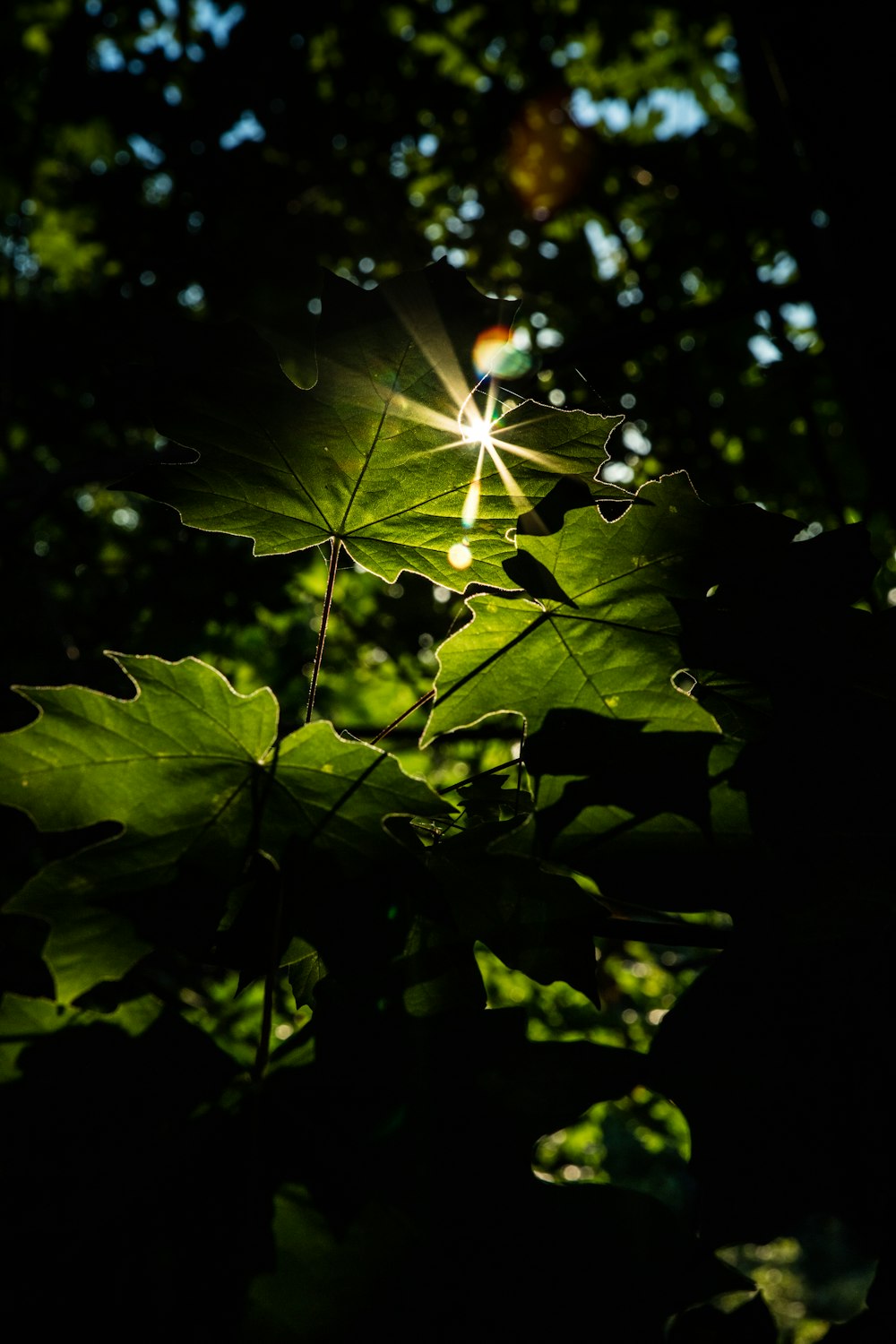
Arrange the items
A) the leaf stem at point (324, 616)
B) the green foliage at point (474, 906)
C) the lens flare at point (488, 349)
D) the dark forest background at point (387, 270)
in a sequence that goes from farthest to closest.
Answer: the dark forest background at point (387, 270), the leaf stem at point (324, 616), the lens flare at point (488, 349), the green foliage at point (474, 906)

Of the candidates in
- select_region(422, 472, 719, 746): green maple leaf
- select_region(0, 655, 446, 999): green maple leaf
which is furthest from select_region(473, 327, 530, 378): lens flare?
select_region(0, 655, 446, 999): green maple leaf

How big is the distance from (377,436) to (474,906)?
71 centimetres

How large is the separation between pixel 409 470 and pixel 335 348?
212mm

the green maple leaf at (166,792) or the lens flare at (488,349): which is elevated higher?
the lens flare at (488,349)

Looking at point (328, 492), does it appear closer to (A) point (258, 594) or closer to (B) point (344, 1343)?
(B) point (344, 1343)

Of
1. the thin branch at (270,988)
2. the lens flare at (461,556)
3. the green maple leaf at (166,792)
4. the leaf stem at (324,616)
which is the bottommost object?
the thin branch at (270,988)

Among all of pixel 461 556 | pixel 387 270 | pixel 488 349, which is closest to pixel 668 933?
pixel 461 556

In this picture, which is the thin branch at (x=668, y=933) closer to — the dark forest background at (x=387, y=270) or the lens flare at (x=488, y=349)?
the dark forest background at (x=387, y=270)

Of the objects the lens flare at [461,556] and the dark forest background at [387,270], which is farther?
the dark forest background at [387,270]

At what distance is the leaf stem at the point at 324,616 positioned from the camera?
1.14m

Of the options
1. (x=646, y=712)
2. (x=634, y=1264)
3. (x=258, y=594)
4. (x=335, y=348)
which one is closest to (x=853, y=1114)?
(x=634, y=1264)

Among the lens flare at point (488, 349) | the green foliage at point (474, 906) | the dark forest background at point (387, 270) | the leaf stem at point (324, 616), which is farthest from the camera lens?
the dark forest background at point (387, 270)

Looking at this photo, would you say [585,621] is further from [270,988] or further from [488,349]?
[270,988]

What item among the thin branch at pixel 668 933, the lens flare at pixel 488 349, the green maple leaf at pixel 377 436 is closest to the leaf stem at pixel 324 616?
the green maple leaf at pixel 377 436
